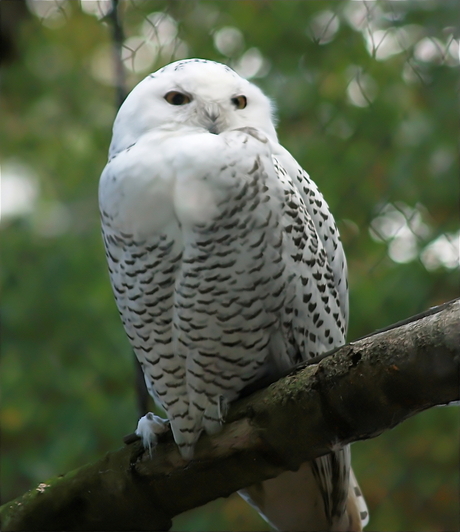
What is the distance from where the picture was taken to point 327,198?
7.54ft

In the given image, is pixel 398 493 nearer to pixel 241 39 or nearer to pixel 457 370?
pixel 457 370

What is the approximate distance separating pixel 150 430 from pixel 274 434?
373 mm

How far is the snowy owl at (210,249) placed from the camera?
121 centimetres

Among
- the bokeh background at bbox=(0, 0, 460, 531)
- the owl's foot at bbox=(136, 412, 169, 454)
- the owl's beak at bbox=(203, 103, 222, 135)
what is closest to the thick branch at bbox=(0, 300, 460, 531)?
the owl's foot at bbox=(136, 412, 169, 454)

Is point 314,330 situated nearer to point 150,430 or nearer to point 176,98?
point 150,430

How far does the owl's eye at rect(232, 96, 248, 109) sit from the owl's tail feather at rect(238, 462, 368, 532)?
817 mm

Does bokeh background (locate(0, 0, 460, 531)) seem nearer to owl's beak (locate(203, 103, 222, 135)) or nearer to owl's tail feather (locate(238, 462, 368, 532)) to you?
owl's tail feather (locate(238, 462, 368, 532))

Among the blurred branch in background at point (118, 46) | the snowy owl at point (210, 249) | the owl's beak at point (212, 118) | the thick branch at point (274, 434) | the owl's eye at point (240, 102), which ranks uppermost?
the blurred branch in background at point (118, 46)

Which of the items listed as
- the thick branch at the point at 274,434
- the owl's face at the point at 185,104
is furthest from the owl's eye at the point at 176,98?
the thick branch at the point at 274,434

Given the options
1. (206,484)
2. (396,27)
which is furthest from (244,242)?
(396,27)

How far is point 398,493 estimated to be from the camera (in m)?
2.25

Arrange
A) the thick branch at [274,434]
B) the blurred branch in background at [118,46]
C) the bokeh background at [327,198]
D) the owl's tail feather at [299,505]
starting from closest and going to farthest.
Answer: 1. the thick branch at [274,434]
2. the owl's tail feather at [299,505]
3. the blurred branch in background at [118,46]
4. the bokeh background at [327,198]

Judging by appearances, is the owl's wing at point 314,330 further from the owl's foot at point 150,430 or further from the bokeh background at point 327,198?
the bokeh background at point 327,198

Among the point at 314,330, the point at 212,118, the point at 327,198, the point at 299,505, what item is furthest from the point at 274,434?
the point at 327,198
